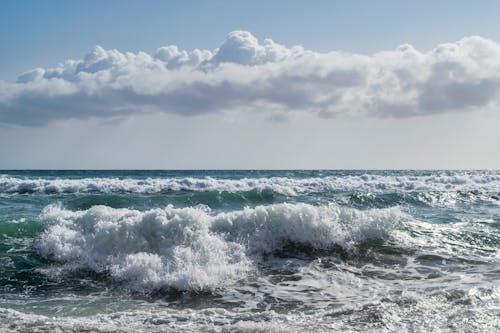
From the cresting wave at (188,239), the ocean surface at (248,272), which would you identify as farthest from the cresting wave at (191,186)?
the ocean surface at (248,272)

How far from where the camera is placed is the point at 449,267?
10305mm

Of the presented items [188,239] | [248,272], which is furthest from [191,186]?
[248,272]

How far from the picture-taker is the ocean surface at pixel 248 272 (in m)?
6.89

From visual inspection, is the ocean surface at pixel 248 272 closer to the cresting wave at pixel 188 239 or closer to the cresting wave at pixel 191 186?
the cresting wave at pixel 188 239

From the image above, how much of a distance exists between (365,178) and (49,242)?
32.8 meters

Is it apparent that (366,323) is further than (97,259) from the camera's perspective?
No

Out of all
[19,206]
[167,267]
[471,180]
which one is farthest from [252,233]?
[471,180]

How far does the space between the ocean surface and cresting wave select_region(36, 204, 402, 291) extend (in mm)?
29

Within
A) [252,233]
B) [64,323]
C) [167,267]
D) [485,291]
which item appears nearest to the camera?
[64,323]

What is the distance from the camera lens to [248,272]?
9.66 meters

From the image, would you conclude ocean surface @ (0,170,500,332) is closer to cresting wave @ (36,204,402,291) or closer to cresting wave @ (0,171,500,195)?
cresting wave @ (36,204,402,291)

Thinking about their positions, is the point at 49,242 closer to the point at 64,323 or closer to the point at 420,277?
the point at 64,323

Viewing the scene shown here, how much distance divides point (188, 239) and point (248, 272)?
170 centimetres

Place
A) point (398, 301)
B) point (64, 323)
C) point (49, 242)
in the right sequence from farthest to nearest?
point (49, 242)
point (398, 301)
point (64, 323)
